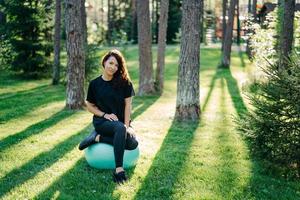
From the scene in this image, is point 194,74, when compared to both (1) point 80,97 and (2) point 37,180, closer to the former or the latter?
(1) point 80,97

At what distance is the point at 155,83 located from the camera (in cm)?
1714

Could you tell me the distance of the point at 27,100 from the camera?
1573 centimetres

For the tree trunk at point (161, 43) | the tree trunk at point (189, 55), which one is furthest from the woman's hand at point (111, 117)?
the tree trunk at point (161, 43)

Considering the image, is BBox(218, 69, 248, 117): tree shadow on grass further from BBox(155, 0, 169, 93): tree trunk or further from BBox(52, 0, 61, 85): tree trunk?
BBox(52, 0, 61, 85): tree trunk

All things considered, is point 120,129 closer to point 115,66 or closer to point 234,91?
point 115,66

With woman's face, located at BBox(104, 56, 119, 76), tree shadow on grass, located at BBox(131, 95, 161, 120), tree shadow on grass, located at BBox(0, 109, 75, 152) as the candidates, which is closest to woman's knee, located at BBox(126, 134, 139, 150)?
woman's face, located at BBox(104, 56, 119, 76)

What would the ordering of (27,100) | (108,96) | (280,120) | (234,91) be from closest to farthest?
(280,120)
(108,96)
(27,100)
(234,91)

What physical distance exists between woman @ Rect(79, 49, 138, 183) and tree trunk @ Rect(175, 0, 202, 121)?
3.59m

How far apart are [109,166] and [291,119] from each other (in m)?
3.15

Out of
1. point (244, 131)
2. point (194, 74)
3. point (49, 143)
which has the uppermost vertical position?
point (194, 74)

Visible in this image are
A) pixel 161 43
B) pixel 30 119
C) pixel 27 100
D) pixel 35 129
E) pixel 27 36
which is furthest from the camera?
pixel 27 36

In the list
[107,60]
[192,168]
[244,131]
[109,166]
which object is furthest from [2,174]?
[244,131]

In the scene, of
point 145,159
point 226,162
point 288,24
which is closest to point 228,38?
point 288,24

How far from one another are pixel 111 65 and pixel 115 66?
0.07 m
